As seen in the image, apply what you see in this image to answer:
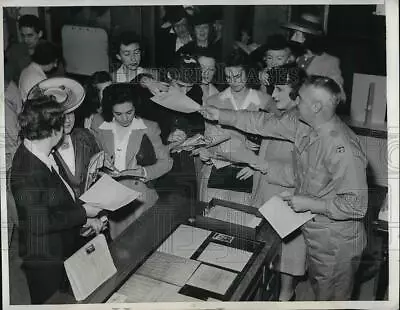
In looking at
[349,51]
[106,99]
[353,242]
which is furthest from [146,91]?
[353,242]

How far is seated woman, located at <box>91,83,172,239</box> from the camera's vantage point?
1.53 metres

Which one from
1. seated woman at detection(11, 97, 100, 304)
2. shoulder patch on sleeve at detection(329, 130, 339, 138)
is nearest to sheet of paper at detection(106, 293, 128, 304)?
seated woman at detection(11, 97, 100, 304)

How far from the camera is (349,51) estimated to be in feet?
4.96

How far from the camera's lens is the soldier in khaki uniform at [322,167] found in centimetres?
152

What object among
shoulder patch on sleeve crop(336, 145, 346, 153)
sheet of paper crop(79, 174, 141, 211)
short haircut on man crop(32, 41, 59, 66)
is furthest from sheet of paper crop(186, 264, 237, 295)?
short haircut on man crop(32, 41, 59, 66)

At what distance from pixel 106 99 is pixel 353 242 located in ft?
2.10

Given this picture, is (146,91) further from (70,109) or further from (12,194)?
(12,194)

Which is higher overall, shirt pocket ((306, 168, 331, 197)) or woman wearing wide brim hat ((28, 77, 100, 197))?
woman wearing wide brim hat ((28, 77, 100, 197))

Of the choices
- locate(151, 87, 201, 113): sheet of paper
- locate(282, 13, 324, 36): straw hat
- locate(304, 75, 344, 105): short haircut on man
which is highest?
locate(282, 13, 324, 36): straw hat

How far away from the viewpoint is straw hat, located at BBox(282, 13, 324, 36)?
151cm

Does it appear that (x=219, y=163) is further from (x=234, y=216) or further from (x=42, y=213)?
(x=42, y=213)

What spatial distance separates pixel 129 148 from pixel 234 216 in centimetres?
28

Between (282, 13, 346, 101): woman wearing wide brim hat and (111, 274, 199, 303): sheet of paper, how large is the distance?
58cm

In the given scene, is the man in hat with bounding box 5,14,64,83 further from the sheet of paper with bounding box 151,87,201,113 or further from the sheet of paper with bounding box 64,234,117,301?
the sheet of paper with bounding box 64,234,117,301
